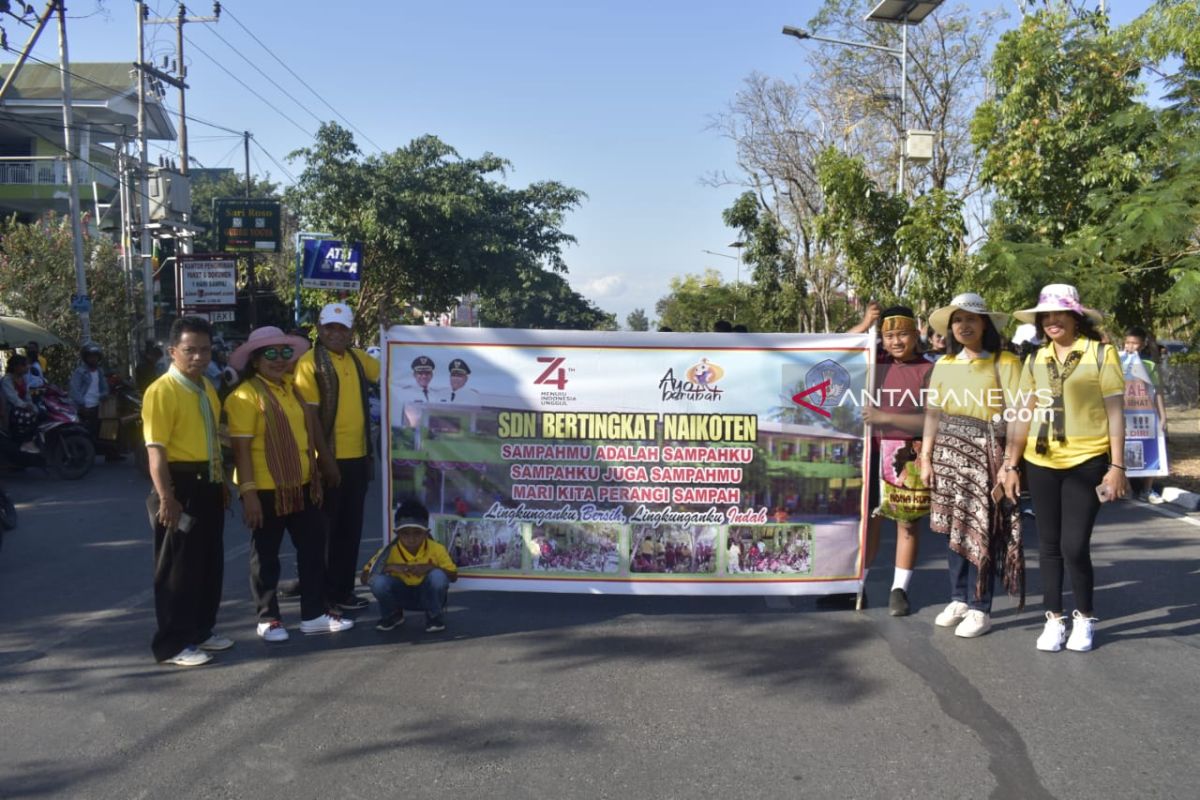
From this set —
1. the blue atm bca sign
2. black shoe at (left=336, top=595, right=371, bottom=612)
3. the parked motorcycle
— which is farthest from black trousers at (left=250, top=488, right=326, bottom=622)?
the blue atm bca sign

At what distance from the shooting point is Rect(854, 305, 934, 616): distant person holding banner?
5.75 meters

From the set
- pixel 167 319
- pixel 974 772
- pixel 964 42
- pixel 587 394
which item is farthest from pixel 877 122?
pixel 974 772

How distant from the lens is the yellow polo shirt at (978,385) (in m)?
5.48

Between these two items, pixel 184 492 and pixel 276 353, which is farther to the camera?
pixel 276 353

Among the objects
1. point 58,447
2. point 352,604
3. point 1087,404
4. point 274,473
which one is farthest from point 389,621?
point 58,447

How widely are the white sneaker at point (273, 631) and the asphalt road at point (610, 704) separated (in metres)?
0.07

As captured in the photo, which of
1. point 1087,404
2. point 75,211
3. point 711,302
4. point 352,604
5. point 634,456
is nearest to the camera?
point 1087,404

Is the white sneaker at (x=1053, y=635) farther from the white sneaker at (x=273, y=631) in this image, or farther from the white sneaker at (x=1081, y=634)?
the white sneaker at (x=273, y=631)

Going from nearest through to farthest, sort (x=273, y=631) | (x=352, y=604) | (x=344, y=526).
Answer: (x=273, y=631)
(x=344, y=526)
(x=352, y=604)

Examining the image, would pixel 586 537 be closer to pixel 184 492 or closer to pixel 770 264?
pixel 184 492

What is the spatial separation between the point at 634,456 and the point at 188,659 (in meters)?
2.47

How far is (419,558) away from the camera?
5.69 meters

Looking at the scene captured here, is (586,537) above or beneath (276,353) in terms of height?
beneath

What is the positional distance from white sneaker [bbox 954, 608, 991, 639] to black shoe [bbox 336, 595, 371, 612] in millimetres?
3349
